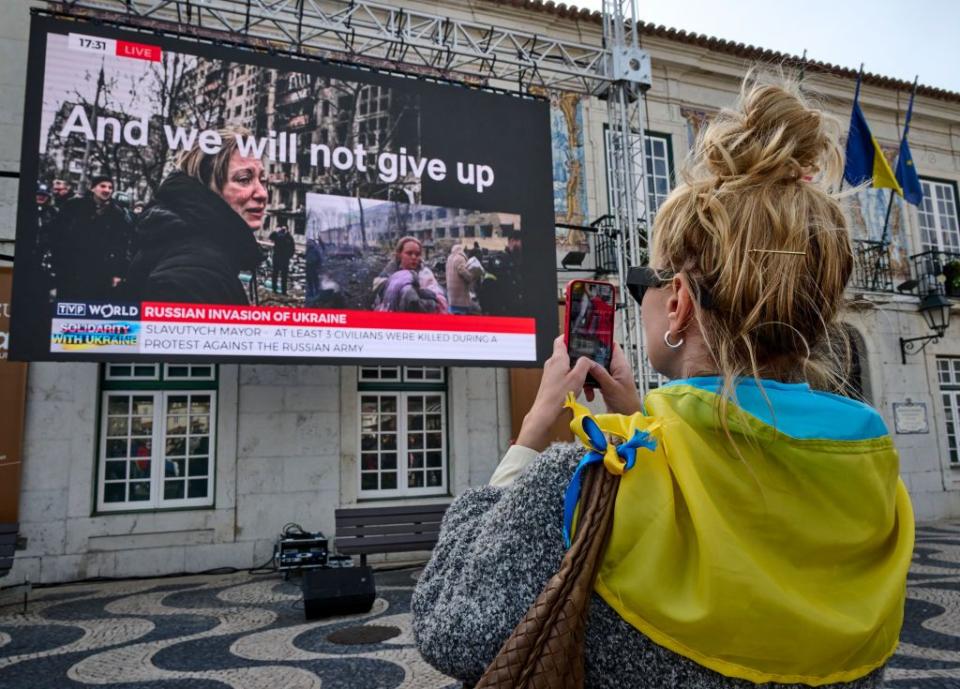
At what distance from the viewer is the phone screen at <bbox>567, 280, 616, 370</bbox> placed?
4.12 feet

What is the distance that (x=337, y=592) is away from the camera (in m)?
Answer: 5.98

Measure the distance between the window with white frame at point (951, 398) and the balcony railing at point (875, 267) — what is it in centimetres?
191

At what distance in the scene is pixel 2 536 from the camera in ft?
21.0

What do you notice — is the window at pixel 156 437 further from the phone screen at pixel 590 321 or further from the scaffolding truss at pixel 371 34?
the phone screen at pixel 590 321

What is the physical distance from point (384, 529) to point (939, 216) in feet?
44.9

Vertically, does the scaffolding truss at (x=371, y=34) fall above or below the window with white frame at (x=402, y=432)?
above

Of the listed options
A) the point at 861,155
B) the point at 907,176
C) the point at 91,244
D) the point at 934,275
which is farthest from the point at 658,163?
the point at 91,244

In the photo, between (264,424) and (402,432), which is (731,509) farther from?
(402,432)

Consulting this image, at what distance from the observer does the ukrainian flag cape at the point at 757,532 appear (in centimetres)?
79

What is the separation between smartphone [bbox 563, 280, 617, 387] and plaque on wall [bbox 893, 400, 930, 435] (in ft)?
44.2

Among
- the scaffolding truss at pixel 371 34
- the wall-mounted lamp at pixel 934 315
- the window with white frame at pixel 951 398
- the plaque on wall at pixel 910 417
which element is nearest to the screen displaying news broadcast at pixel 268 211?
the scaffolding truss at pixel 371 34

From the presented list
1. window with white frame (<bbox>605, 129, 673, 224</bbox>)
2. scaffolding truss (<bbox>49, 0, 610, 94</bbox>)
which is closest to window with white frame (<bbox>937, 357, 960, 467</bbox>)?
window with white frame (<bbox>605, 129, 673, 224</bbox>)

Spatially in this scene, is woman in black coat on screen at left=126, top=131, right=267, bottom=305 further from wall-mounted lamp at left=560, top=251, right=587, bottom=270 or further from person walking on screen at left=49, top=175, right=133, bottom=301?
wall-mounted lamp at left=560, top=251, right=587, bottom=270

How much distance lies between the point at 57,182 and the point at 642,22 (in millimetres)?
9257
